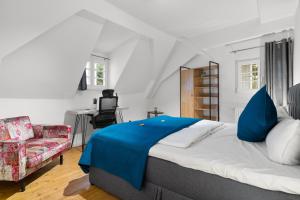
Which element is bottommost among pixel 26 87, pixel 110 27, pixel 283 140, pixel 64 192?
pixel 64 192

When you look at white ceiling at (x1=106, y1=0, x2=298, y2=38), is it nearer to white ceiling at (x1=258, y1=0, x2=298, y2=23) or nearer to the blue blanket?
white ceiling at (x1=258, y1=0, x2=298, y2=23)

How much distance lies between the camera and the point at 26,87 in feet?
9.78

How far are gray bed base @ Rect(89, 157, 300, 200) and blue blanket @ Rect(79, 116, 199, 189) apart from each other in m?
0.09

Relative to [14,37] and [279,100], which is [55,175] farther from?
[279,100]

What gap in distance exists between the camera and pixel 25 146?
1.92 metres

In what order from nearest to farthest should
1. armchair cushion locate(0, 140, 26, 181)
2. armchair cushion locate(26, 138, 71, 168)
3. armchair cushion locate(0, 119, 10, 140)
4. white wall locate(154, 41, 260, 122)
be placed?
1. armchair cushion locate(0, 140, 26, 181)
2. armchair cushion locate(26, 138, 71, 168)
3. armchair cushion locate(0, 119, 10, 140)
4. white wall locate(154, 41, 260, 122)

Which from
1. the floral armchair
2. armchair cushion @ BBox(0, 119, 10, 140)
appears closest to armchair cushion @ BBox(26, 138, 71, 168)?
the floral armchair

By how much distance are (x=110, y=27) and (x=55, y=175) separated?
2.64 m

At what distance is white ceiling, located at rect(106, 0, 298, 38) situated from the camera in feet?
9.09

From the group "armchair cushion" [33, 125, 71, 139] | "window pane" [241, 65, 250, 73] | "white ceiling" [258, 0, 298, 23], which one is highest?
"white ceiling" [258, 0, 298, 23]

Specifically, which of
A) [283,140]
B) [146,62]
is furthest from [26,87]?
[283,140]

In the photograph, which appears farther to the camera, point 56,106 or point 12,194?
point 56,106

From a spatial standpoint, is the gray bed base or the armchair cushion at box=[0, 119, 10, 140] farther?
the armchair cushion at box=[0, 119, 10, 140]

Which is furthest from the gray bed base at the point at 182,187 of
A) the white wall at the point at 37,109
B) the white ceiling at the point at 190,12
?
the white ceiling at the point at 190,12
